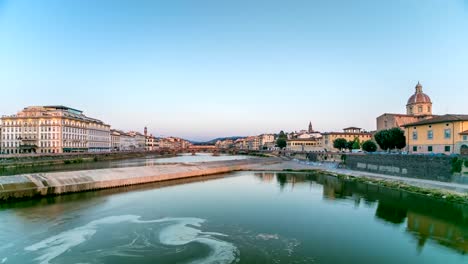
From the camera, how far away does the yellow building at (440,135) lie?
27.5 meters

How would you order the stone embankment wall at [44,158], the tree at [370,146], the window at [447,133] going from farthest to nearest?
the tree at [370,146] → the stone embankment wall at [44,158] → the window at [447,133]

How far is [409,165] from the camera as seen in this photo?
30.2 metres

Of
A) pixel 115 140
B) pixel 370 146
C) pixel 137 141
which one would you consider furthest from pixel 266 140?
pixel 370 146

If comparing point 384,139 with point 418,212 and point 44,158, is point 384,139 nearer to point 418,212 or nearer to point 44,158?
point 418,212

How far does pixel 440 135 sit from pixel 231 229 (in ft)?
91.9

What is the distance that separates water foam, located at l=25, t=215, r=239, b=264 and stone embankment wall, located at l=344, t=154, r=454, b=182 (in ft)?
76.9

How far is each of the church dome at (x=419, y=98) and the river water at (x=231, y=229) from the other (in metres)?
41.7

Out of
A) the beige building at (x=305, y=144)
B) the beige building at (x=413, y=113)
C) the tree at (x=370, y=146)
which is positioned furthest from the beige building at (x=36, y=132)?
the beige building at (x=413, y=113)

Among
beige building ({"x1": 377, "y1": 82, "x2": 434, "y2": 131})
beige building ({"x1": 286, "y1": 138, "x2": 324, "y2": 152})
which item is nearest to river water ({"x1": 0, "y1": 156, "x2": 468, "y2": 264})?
beige building ({"x1": 377, "y1": 82, "x2": 434, "y2": 131})

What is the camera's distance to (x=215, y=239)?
12.8 m

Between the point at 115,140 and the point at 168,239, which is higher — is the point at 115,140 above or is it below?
above

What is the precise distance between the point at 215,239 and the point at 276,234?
10.4 feet

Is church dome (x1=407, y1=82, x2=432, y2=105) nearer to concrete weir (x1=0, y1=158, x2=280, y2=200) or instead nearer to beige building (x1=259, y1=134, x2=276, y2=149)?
concrete weir (x1=0, y1=158, x2=280, y2=200)

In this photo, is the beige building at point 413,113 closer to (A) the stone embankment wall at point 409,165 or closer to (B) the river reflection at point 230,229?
(A) the stone embankment wall at point 409,165
